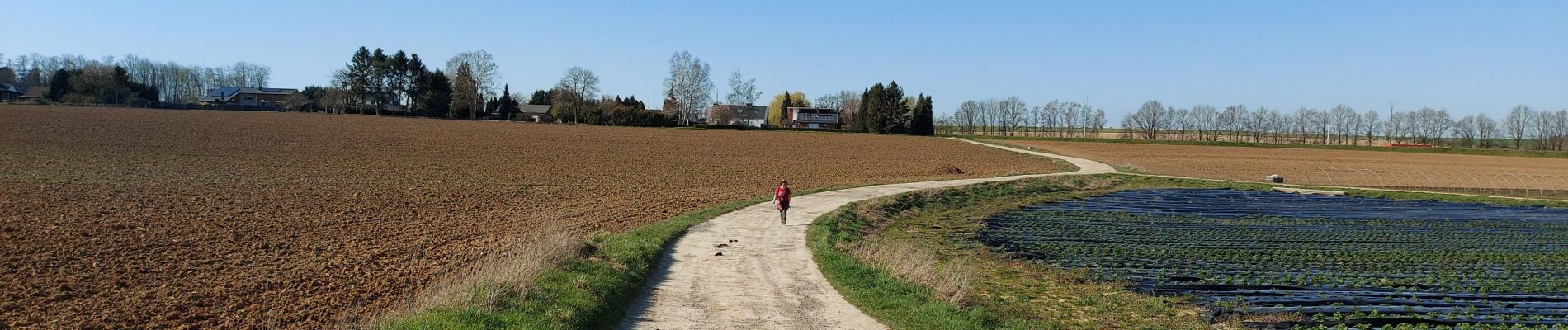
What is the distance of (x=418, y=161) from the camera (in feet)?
132

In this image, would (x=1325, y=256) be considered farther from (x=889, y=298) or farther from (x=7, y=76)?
(x=7, y=76)

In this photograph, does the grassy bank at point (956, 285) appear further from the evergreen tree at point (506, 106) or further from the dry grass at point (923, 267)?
the evergreen tree at point (506, 106)

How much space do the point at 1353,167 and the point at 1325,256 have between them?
2039 inches

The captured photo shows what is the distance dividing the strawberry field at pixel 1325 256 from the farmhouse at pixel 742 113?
116 meters

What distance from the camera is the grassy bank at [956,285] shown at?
11586 millimetres

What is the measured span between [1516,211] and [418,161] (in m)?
42.6

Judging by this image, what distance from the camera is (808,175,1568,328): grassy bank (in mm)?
11586

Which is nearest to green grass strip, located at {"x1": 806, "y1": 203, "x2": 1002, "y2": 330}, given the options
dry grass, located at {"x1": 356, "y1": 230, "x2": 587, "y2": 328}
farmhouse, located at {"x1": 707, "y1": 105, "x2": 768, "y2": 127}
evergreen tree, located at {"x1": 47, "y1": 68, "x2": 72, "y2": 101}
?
dry grass, located at {"x1": 356, "y1": 230, "x2": 587, "y2": 328}

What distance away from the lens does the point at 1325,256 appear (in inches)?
742

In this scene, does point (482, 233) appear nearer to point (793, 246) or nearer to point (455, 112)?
point (793, 246)

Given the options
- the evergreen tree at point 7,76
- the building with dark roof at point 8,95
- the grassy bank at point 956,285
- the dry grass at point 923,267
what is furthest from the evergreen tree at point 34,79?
the dry grass at point 923,267

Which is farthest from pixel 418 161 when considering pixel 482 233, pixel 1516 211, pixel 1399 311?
pixel 1516 211

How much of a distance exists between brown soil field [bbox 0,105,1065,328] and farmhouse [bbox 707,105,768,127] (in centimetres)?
8713

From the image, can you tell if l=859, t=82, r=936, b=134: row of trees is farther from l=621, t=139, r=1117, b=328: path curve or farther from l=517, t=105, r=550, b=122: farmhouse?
l=621, t=139, r=1117, b=328: path curve
